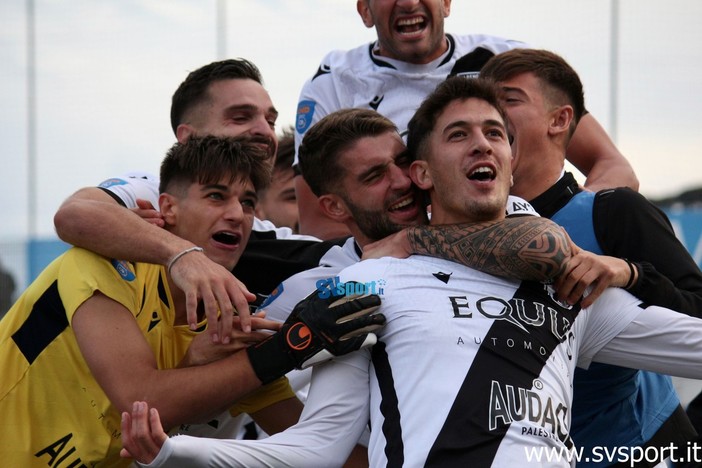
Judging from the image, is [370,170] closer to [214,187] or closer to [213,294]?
[214,187]

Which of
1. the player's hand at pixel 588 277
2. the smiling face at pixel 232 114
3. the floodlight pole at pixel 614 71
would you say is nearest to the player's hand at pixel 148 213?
the smiling face at pixel 232 114

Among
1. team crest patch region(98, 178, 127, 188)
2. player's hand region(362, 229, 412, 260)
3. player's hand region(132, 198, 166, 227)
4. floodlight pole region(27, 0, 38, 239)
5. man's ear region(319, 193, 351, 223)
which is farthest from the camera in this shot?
floodlight pole region(27, 0, 38, 239)

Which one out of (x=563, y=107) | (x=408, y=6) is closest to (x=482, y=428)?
(x=563, y=107)

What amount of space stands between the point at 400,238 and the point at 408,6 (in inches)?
69.4

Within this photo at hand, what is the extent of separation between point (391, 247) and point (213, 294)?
70 cm

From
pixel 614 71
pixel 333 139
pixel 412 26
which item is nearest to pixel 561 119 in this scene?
pixel 333 139

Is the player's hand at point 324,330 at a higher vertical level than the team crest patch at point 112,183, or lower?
lower

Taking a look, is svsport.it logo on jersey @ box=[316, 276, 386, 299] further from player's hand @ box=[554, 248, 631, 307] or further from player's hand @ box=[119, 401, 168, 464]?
player's hand @ box=[119, 401, 168, 464]

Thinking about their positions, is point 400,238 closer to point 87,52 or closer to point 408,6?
point 408,6

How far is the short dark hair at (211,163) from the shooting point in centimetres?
465

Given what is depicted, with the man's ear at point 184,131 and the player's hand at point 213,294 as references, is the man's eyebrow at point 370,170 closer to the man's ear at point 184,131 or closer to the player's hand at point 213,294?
the player's hand at point 213,294

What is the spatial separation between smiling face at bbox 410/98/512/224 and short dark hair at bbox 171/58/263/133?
62.7 inches

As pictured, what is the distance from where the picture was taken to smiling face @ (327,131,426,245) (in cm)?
462

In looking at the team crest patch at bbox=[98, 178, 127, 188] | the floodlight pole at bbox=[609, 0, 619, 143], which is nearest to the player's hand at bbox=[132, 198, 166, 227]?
the team crest patch at bbox=[98, 178, 127, 188]
